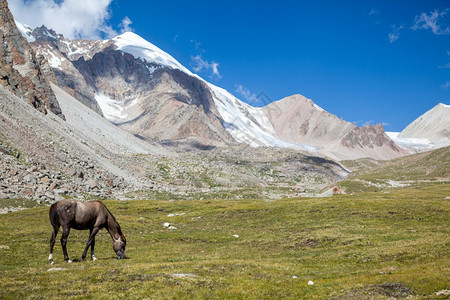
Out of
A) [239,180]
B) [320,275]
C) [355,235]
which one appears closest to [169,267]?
[320,275]

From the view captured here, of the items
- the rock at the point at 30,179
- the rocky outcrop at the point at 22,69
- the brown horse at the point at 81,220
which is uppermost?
the rocky outcrop at the point at 22,69

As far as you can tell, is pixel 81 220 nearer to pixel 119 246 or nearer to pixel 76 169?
pixel 119 246

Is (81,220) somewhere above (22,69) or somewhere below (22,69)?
below

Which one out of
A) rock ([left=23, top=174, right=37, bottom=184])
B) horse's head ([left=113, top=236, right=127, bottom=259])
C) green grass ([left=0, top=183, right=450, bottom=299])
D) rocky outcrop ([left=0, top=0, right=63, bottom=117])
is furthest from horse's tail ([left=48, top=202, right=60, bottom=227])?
rocky outcrop ([left=0, top=0, right=63, bottom=117])

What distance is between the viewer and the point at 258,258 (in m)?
31.9

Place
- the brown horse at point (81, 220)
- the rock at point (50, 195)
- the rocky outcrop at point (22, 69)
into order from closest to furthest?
1. the brown horse at point (81, 220)
2. the rock at point (50, 195)
3. the rocky outcrop at point (22, 69)

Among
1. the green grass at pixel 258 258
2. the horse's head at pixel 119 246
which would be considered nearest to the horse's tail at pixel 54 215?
the green grass at pixel 258 258

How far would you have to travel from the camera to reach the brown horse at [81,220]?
89.4ft

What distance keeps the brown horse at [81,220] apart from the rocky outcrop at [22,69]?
13561cm

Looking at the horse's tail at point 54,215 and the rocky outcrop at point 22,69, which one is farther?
the rocky outcrop at point 22,69

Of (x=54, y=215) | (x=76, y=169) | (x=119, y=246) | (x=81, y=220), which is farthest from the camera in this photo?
(x=76, y=169)

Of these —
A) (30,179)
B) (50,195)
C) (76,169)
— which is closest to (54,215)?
(50,195)

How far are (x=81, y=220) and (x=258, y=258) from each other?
15.7 m

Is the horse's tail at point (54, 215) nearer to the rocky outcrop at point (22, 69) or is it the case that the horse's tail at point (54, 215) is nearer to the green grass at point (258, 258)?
the green grass at point (258, 258)
